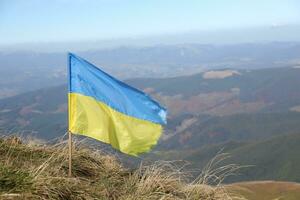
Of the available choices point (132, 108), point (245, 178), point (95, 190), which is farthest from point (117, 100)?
point (245, 178)

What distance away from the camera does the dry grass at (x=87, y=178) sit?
7164mm

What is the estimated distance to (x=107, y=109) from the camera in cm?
938

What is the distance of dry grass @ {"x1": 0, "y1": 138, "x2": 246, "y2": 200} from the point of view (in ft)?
23.5

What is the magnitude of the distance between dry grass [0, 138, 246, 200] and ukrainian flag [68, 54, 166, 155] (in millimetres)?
738

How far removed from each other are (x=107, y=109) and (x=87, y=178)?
1.37 m

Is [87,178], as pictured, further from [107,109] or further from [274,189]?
[274,189]

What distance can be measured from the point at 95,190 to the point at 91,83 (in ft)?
7.05

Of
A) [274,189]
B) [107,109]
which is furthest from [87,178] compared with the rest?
[274,189]

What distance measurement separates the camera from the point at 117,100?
9.40 meters

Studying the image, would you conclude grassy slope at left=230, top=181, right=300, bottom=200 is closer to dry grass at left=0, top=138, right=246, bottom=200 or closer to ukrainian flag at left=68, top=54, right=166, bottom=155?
dry grass at left=0, top=138, right=246, bottom=200

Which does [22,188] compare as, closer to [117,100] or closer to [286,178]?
[117,100]

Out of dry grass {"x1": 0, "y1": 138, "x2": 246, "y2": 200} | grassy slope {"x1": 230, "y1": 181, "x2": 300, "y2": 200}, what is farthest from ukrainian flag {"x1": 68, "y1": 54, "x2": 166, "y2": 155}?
grassy slope {"x1": 230, "y1": 181, "x2": 300, "y2": 200}

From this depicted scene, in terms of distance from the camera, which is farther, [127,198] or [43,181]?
[127,198]

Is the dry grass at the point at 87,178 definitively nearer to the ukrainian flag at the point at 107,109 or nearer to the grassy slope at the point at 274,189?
the ukrainian flag at the point at 107,109
